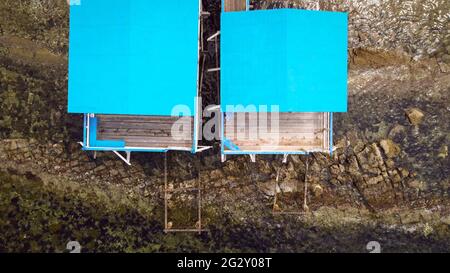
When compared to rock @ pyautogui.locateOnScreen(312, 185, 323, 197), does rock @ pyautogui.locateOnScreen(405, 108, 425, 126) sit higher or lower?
higher

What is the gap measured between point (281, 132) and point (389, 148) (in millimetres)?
4010

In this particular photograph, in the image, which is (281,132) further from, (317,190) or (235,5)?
(235,5)

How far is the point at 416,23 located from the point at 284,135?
5.90m

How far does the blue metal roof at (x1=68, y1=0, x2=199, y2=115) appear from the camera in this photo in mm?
8664

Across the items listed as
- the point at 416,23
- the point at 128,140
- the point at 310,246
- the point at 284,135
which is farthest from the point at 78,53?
the point at 416,23

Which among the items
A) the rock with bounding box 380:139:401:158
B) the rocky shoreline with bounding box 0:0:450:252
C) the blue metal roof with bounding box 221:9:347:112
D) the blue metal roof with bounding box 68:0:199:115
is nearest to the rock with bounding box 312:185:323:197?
the rocky shoreline with bounding box 0:0:450:252

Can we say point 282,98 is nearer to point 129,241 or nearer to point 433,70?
point 433,70

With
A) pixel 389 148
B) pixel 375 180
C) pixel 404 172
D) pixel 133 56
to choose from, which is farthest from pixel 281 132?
pixel 404 172

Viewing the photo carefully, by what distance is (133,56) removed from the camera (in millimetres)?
8758

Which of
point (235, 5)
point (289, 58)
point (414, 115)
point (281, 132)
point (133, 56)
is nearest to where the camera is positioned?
point (289, 58)

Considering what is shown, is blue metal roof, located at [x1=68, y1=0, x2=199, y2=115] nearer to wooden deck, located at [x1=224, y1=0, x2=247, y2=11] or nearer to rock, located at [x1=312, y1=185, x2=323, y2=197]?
wooden deck, located at [x1=224, y1=0, x2=247, y2=11]

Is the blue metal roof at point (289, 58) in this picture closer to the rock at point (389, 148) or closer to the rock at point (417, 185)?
the rock at point (389, 148)

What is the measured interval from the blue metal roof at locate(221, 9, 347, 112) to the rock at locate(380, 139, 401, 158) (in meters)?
3.18

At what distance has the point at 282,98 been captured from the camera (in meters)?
8.70
